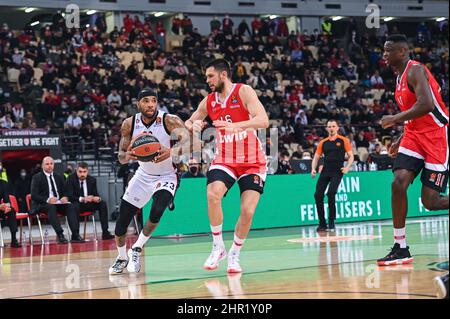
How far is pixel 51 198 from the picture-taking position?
1473 centimetres

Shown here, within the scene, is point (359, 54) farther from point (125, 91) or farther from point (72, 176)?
point (72, 176)

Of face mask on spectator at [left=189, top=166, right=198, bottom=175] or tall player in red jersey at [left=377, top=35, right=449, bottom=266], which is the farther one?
face mask on spectator at [left=189, top=166, right=198, bottom=175]

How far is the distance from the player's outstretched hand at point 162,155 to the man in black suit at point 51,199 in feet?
21.3

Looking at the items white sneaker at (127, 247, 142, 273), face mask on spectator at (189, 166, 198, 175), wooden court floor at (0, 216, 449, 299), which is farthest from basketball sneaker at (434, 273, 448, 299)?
face mask on spectator at (189, 166, 198, 175)

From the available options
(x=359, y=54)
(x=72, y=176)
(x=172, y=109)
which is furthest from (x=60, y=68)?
(x=359, y=54)

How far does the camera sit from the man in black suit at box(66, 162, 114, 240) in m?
15.1

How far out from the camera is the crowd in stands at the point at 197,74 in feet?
77.6

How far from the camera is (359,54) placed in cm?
3462

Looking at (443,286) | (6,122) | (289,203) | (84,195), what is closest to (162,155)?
(443,286)

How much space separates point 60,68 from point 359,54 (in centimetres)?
1493

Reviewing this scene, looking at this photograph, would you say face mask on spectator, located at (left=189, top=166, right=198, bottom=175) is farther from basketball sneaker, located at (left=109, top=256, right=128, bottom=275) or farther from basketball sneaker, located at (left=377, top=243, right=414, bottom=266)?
basketball sneaker, located at (left=377, top=243, right=414, bottom=266)

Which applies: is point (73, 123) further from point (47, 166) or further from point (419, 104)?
point (419, 104)

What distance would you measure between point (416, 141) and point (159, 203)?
113 inches

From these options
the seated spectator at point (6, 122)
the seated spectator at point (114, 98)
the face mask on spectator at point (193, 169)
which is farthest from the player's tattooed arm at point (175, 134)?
the seated spectator at point (114, 98)
